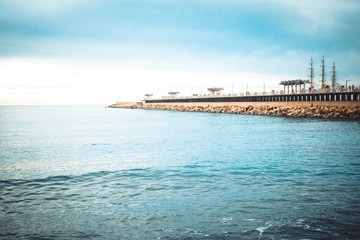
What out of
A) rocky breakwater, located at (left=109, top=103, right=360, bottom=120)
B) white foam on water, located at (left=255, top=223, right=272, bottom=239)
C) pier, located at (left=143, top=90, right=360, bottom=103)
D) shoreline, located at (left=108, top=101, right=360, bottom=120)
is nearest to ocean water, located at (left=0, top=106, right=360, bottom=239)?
white foam on water, located at (left=255, top=223, right=272, bottom=239)

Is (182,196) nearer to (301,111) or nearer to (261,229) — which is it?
(261,229)

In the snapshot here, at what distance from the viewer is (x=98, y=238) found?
796 centimetres

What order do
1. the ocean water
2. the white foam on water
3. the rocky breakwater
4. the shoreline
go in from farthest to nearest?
the shoreline < the rocky breakwater < the ocean water < the white foam on water

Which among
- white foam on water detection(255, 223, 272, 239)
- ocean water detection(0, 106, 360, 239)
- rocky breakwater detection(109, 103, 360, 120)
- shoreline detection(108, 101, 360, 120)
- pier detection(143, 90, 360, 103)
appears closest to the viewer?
white foam on water detection(255, 223, 272, 239)

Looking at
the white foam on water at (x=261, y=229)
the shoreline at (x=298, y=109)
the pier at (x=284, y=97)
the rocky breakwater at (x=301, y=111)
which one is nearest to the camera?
the white foam on water at (x=261, y=229)

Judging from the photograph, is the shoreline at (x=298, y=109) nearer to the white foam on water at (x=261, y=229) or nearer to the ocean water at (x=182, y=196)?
the ocean water at (x=182, y=196)

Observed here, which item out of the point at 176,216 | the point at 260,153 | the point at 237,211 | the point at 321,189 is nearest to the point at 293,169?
the point at 321,189

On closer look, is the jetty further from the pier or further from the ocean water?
the ocean water

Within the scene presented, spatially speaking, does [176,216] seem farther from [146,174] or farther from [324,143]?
[324,143]

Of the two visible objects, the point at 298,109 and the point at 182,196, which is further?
the point at 298,109

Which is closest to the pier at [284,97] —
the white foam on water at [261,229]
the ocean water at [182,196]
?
the ocean water at [182,196]

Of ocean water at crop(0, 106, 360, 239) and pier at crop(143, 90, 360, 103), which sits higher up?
pier at crop(143, 90, 360, 103)

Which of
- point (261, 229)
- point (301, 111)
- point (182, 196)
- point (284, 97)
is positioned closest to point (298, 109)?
point (301, 111)

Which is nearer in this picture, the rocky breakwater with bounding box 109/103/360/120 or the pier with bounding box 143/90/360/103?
the rocky breakwater with bounding box 109/103/360/120
